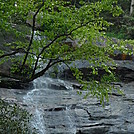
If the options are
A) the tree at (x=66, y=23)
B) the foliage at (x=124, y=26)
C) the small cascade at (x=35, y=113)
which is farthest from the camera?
the foliage at (x=124, y=26)

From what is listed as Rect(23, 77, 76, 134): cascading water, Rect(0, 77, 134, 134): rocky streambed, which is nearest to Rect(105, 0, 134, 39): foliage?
Rect(0, 77, 134, 134): rocky streambed

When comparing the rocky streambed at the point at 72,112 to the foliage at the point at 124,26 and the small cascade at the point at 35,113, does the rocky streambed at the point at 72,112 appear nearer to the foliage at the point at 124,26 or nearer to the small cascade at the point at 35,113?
the small cascade at the point at 35,113

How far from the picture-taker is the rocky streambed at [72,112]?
304 inches

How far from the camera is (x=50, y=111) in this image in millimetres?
8102

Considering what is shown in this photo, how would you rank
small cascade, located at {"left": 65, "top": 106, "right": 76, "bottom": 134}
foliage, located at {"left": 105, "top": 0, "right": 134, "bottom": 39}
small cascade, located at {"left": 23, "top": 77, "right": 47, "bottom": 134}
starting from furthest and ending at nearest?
foliage, located at {"left": 105, "top": 0, "right": 134, "bottom": 39}
small cascade, located at {"left": 65, "top": 106, "right": 76, "bottom": 134}
small cascade, located at {"left": 23, "top": 77, "right": 47, "bottom": 134}

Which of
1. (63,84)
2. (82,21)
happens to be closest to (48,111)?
(63,84)

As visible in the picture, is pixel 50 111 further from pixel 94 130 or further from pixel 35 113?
pixel 94 130

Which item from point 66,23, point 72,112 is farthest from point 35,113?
point 66,23

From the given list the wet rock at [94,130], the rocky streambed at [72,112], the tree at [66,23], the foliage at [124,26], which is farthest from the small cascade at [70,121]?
the foliage at [124,26]

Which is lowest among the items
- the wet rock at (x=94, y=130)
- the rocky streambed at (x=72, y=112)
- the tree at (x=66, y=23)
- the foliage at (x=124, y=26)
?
the wet rock at (x=94, y=130)

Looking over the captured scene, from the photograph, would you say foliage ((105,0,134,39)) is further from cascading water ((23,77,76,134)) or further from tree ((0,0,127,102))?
tree ((0,0,127,102))

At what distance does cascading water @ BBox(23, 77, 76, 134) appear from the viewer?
7613mm

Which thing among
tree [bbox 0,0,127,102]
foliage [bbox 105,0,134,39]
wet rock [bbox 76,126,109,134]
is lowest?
wet rock [bbox 76,126,109,134]

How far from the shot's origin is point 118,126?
8047mm
